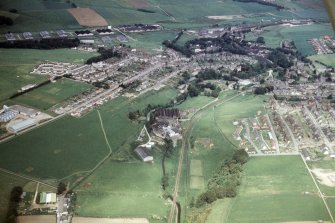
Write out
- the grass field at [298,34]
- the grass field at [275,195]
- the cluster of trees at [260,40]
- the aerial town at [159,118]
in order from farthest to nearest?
the cluster of trees at [260,40] → the grass field at [298,34] → the aerial town at [159,118] → the grass field at [275,195]

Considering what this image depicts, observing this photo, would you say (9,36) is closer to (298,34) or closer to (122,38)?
(122,38)

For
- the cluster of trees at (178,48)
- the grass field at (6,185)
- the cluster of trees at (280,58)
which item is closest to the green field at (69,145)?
the grass field at (6,185)

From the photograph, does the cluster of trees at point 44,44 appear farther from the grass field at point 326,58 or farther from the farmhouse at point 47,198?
the grass field at point 326,58

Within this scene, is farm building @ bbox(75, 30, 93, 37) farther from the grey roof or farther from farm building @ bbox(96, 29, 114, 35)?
the grey roof

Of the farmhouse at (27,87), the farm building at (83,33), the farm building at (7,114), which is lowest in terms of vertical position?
the farm building at (7,114)

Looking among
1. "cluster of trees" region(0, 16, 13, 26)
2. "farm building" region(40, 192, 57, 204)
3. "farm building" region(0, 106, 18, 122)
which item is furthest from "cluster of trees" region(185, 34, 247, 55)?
"farm building" region(40, 192, 57, 204)

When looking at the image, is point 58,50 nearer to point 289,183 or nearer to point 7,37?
point 7,37

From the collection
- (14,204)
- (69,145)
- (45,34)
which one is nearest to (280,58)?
(45,34)
